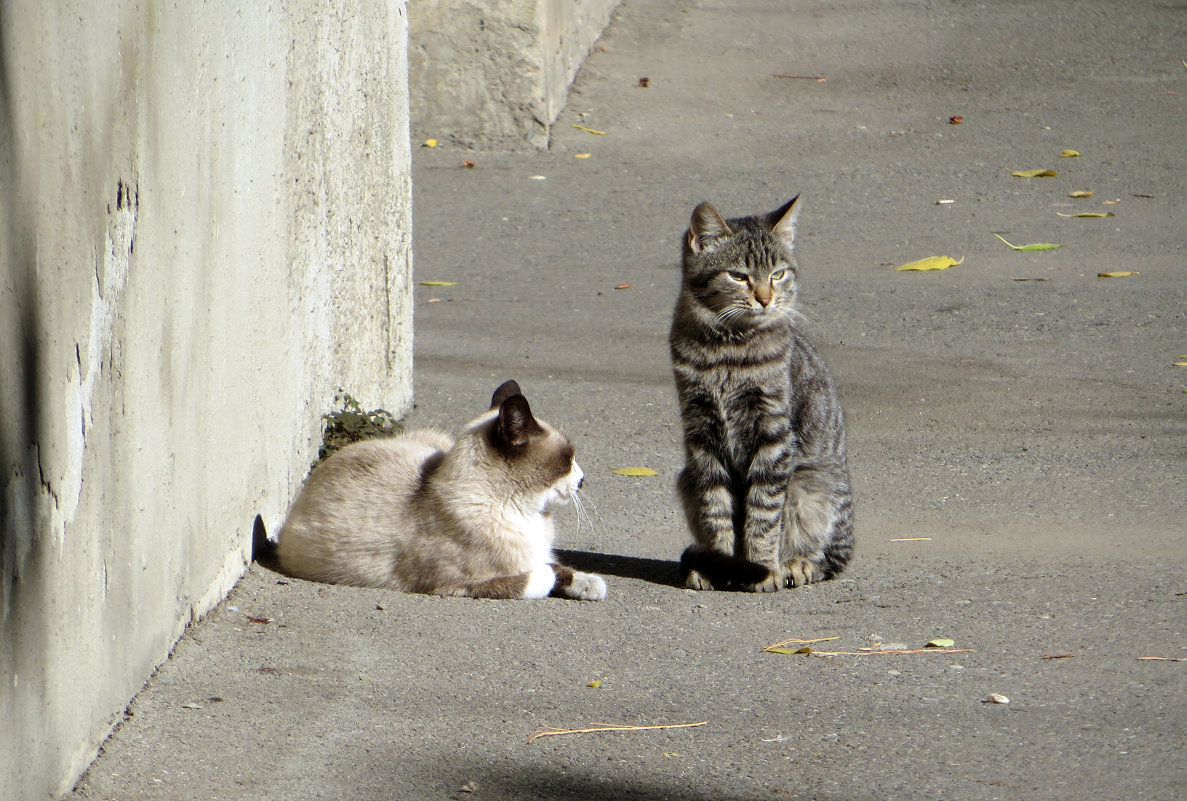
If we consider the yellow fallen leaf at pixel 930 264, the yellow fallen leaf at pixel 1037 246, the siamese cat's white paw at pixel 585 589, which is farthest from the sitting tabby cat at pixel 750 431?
the yellow fallen leaf at pixel 1037 246

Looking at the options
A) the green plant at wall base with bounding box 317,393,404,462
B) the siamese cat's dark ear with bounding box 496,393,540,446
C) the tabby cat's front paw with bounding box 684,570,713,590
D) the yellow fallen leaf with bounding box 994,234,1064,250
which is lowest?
the tabby cat's front paw with bounding box 684,570,713,590

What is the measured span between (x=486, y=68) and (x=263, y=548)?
22.6 ft

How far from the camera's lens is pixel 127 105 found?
3254 millimetres

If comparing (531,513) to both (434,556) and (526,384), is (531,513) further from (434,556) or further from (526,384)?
(526,384)

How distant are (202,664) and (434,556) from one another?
95 cm

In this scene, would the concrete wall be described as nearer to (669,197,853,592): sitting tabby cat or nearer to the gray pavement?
the gray pavement

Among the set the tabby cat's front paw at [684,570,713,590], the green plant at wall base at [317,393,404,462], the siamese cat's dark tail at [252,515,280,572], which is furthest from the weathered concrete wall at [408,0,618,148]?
the tabby cat's front paw at [684,570,713,590]

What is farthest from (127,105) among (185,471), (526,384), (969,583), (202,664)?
(526,384)

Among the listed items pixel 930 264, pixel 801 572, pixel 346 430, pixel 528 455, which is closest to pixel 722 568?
pixel 801 572

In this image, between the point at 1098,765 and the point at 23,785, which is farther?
the point at 1098,765

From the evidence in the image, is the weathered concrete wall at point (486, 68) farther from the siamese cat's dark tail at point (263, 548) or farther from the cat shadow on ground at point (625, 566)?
the siamese cat's dark tail at point (263, 548)

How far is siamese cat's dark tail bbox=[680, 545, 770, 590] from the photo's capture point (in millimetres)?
4715

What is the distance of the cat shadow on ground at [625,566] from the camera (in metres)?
4.92

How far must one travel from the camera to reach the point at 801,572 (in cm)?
491
